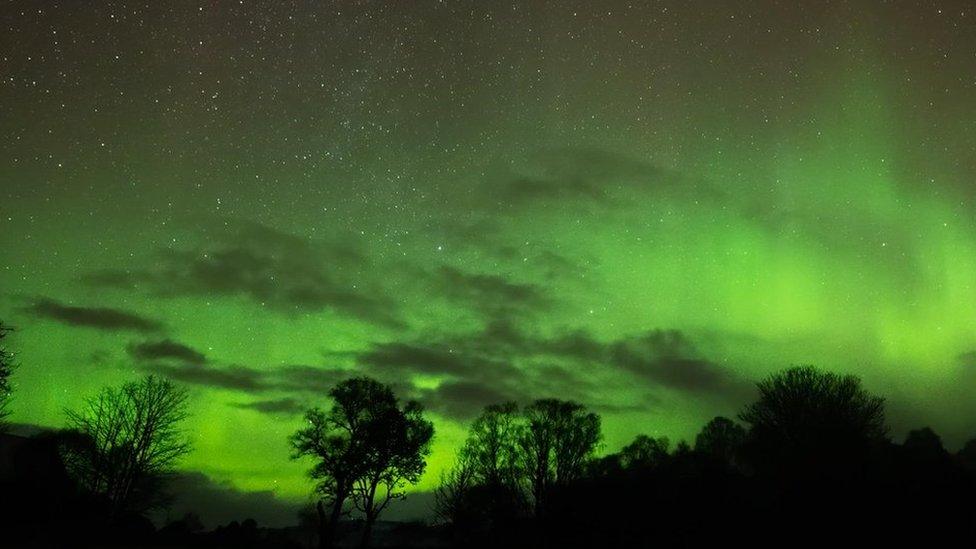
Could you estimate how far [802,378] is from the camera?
53656 mm

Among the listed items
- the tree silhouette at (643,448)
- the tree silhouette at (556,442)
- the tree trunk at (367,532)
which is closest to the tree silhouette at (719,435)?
the tree silhouette at (643,448)

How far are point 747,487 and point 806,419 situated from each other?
55.1 feet

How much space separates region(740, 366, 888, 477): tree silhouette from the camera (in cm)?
3906

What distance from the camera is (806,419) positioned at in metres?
49.6

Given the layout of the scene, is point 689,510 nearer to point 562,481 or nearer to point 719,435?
point 562,481

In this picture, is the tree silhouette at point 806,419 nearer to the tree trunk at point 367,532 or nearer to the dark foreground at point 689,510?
the dark foreground at point 689,510

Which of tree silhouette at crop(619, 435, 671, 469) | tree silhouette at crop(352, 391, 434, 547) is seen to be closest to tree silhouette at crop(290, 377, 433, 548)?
tree silhouette at crop(352, 391, 434, 547)

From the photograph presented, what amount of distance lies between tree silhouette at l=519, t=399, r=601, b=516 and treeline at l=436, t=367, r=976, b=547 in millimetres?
110

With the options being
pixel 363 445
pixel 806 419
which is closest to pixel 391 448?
pixel 363 445

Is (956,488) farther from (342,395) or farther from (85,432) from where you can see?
(85,432)

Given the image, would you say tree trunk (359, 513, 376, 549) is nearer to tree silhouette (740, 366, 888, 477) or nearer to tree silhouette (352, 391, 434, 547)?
tree silhouette (352, 391, 434, 547)

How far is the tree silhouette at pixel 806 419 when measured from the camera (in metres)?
39.1

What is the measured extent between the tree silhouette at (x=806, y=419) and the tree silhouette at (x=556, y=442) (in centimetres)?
1692

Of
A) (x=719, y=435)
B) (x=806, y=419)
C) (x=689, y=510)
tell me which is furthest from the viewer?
(x=719, y=435)
